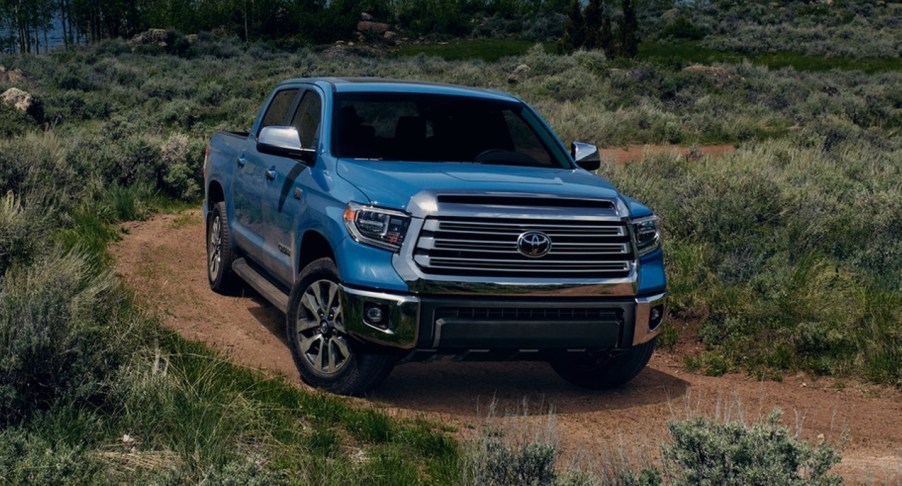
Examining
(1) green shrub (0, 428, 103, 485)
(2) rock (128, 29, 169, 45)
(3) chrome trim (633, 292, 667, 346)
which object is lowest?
(2) rock (128, 29, 169, 45)

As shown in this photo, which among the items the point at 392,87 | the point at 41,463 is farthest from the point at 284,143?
the point at 41,463

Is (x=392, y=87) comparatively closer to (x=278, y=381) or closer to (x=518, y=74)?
(x=278, y=381)

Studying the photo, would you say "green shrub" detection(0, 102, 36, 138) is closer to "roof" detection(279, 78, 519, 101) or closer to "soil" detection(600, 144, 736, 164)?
"soil" detection(600, 144, 736, 164)

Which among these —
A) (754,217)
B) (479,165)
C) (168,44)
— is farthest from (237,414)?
(168,44)

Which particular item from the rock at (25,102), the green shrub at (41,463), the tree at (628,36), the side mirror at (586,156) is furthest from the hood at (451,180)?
the tree at (628,36)

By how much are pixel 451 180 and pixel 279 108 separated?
302cm

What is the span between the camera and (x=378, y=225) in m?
6.29

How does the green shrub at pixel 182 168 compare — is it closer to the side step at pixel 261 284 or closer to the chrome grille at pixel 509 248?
the side step at pixel 261 284

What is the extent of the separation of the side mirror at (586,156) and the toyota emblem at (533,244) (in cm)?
177

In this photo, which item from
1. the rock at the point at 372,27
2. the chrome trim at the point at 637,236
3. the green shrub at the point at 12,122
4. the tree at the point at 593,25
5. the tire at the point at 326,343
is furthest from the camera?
the rock at the point at 372,27

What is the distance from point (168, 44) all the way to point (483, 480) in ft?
180

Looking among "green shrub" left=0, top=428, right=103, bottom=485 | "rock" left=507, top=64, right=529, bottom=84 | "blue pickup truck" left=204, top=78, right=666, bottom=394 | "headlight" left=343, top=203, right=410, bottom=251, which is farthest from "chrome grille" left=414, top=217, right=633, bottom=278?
"rock" left=507, top=64, right=529, bottom=84

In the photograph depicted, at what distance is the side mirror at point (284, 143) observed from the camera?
7262 millimetres

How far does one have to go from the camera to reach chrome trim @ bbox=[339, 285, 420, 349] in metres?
6.12
